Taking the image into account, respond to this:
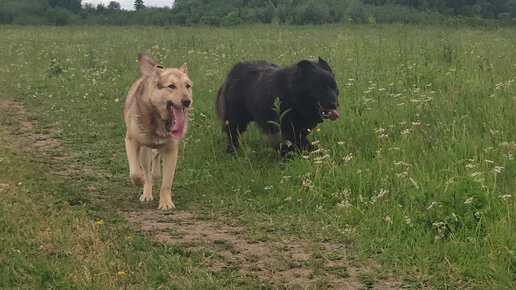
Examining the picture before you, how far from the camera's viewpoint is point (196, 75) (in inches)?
467

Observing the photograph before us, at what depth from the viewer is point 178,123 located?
554 centimetres

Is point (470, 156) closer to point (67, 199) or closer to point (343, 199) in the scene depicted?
point (343, 199)

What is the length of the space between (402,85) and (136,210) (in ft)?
16.6

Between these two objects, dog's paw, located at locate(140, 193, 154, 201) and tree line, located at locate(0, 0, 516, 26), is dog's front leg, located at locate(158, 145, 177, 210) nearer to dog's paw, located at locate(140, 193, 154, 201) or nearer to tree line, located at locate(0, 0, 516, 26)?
dog's paw, located at locate(140, 193, 154, 201)

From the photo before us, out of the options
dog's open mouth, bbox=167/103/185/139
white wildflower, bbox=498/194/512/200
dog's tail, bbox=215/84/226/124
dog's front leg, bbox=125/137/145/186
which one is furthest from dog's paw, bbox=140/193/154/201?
white wildflower, bbox=498/194/512/200

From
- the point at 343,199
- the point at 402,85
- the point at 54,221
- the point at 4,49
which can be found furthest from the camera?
the point at 4,49

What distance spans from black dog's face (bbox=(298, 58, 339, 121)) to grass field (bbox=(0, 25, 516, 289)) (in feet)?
1.38

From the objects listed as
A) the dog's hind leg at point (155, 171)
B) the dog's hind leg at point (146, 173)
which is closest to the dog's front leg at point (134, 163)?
the dog's hind leg at point (146, 173)

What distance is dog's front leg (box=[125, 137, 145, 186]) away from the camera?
5.62 metres

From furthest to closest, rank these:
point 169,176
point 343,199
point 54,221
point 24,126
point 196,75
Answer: point 196,75, point 24,126, point 169,176, point 343,199, point 54,221

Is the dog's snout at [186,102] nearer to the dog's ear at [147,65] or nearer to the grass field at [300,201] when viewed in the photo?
the dog's ear at [147,65]

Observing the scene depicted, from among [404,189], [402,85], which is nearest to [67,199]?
[404,189]

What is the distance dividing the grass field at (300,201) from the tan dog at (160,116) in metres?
0.40

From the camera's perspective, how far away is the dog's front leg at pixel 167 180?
5.67 m
